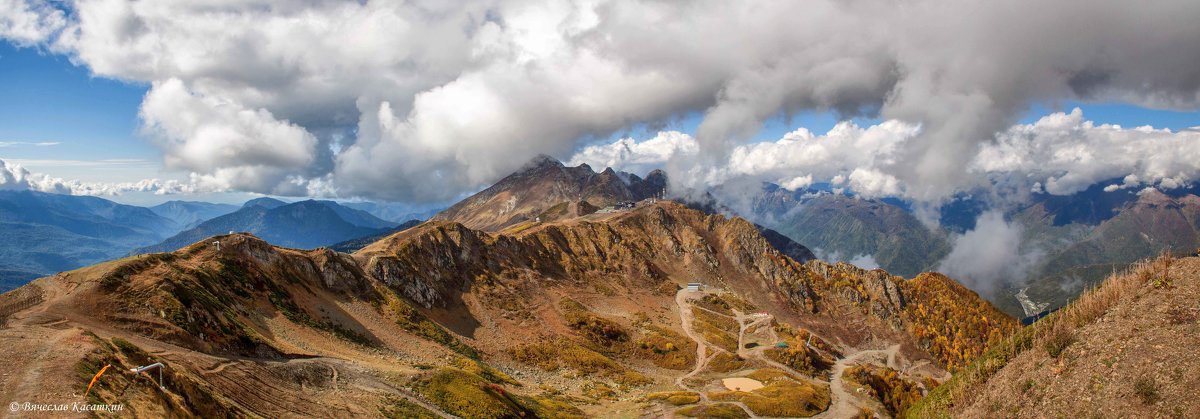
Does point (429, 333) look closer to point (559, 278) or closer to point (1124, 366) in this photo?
point (559, 278)

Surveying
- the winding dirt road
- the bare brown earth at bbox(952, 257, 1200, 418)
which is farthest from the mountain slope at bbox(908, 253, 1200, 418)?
the winding dirt road

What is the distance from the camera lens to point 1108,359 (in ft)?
108

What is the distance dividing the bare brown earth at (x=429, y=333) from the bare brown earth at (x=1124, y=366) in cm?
5266

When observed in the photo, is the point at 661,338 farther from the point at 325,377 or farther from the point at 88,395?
the point at 88,395

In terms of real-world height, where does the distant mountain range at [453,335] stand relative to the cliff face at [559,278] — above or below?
below

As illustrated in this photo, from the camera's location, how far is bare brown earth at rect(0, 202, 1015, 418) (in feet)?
141

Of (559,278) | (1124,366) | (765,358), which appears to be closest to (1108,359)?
(1124,366)

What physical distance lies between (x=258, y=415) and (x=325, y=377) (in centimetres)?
1595

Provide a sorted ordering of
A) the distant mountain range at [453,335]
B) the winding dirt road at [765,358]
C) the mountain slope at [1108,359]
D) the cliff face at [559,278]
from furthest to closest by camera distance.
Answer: the cliff face at [559,278] < the winding dirt road at [765,358] < the distant mountain range at [453,335] < the mountain slope at [1108,359]

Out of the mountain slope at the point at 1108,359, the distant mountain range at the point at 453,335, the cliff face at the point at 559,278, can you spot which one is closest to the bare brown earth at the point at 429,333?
the distant mountain range at the point at 453,335

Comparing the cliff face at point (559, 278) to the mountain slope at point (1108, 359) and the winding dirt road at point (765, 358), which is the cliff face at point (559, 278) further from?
the mountain slope at point (1108, 359)

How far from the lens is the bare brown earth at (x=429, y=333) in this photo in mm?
43000

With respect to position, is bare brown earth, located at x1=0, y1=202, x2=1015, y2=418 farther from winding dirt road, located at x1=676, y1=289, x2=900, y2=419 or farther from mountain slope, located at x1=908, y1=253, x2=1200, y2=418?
mountain slope, located at x1=908, y1=253, x2=1200, y2=418

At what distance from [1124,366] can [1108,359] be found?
1072 mm
